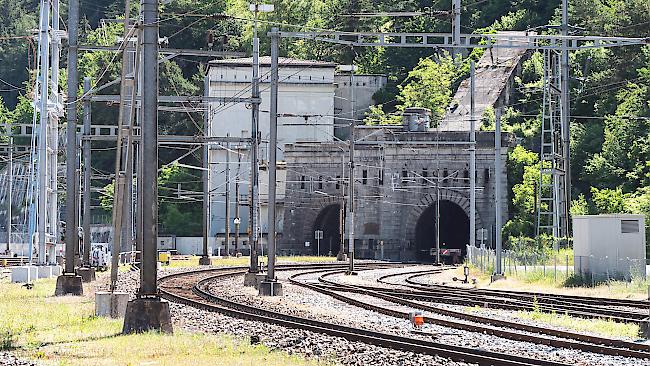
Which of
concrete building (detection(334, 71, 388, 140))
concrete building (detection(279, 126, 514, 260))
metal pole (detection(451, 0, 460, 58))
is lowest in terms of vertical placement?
concrete building (detection(279, 126, 514, 260))

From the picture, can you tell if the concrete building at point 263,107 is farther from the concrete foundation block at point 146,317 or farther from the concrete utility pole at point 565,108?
the concrete foundation block at point 146,317

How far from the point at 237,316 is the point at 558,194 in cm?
3564

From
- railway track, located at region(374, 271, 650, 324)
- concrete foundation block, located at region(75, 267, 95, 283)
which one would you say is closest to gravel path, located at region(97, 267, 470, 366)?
railway track, located at region(374, 271, 650, 324)

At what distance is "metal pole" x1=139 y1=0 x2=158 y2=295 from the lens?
21.8 meters

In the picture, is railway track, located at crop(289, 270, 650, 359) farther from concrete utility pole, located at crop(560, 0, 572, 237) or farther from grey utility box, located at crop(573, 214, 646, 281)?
concrete utility pole, located at crop(560, 0, 572, 237)

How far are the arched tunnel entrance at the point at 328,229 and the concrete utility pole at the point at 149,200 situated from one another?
237 feet

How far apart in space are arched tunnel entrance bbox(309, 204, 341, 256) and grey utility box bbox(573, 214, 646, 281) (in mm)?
50972

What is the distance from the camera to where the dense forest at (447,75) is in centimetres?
8756

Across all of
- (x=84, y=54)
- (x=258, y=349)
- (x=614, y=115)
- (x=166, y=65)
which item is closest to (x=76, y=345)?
(x=258, y=349)

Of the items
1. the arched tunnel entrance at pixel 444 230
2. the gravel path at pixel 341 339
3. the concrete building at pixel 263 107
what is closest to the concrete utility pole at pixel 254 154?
the gravel path at pixel 341 339

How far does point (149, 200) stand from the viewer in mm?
21812

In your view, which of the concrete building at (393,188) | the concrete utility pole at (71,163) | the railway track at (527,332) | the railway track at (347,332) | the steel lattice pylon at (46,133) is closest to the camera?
the railway track at (347,332)

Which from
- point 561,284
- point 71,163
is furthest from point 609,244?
point 71,163

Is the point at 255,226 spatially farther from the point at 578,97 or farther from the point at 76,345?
the point at 578,97
